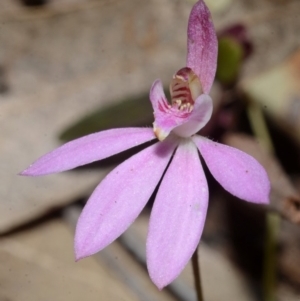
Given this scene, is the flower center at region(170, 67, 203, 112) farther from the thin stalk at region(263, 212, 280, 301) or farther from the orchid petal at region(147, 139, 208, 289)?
the thin stalk at region(263, 212, 280, 301)

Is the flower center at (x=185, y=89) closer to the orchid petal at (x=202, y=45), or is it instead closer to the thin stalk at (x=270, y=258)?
the orchid petal at (x=202, y=45)

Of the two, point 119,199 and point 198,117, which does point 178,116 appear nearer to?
point 198,117

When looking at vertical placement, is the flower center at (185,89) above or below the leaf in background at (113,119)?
above

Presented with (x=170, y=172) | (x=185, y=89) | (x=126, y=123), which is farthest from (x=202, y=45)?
(x=126, y=123)

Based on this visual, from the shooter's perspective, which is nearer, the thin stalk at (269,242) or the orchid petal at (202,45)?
the orchid petal at (202,45)

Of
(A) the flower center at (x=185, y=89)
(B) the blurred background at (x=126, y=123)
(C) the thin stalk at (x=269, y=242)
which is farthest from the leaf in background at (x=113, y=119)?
(A) the flower center at (x=185, y=89)

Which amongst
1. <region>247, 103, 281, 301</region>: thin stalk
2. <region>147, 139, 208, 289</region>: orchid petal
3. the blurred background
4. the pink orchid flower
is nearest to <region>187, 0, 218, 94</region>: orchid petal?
the pink orchid flower

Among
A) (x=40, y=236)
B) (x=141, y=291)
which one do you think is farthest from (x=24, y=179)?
(x=141, y=291)
